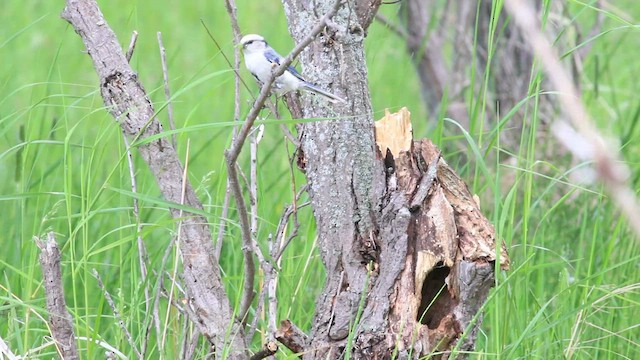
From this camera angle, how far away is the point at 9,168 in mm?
3420

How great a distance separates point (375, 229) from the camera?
71.9 inches

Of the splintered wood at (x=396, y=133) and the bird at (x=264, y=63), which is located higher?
the bird at (x=264, y=63)

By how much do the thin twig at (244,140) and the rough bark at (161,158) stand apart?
0.06m

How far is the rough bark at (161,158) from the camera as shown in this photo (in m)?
1.82

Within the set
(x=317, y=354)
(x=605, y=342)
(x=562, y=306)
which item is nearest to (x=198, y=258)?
(x=317, y=354)

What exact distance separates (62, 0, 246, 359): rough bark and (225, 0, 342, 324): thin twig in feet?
0.21

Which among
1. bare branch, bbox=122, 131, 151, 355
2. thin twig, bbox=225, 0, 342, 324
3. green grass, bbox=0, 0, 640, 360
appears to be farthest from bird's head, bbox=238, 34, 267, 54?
thin twig, bbox=225, 0, 342, 324

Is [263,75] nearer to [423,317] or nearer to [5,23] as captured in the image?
[423,317]

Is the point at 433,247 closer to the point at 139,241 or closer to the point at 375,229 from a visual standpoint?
the point at 375,229

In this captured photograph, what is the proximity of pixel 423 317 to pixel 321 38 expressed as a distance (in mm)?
607

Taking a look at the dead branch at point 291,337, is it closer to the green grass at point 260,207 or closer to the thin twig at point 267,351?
the thin twig at point 267,351

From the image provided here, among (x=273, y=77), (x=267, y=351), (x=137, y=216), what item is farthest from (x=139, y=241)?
(x=273, y=77)

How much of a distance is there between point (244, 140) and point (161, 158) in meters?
0.44

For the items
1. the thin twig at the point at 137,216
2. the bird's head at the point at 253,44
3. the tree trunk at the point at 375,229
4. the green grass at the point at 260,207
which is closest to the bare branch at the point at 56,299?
the green grass at the point at 260,207
